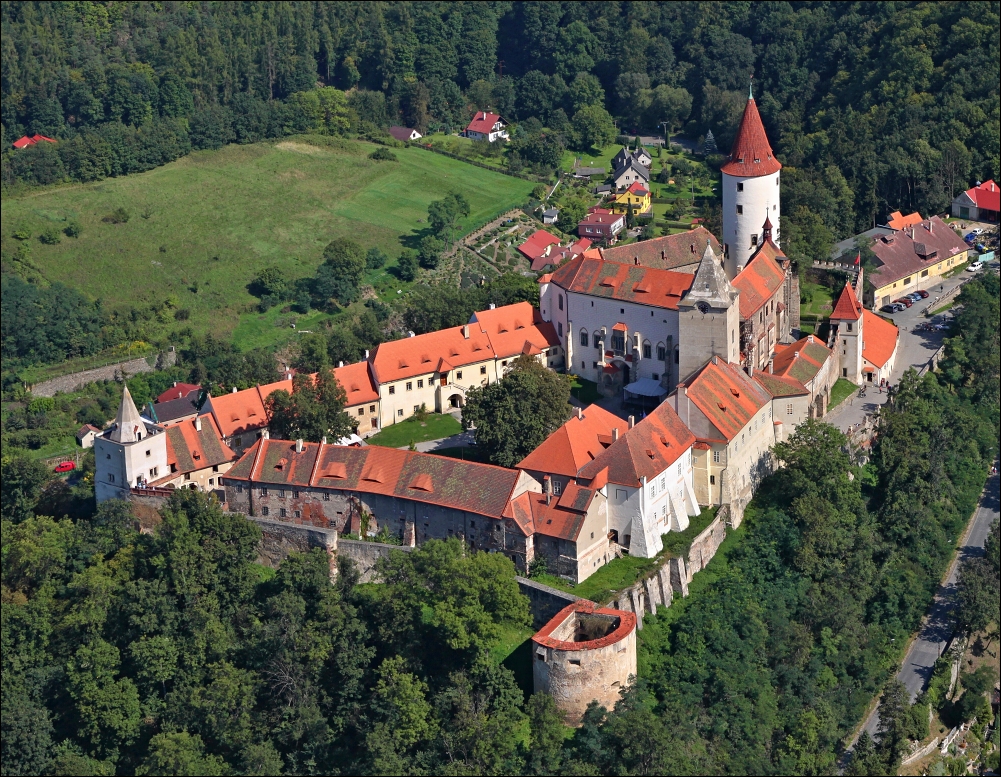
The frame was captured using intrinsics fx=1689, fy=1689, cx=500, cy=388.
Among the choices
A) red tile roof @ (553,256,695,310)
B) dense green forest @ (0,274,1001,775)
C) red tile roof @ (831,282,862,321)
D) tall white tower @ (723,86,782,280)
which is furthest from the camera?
tall white tower @ (723,86,782,280)

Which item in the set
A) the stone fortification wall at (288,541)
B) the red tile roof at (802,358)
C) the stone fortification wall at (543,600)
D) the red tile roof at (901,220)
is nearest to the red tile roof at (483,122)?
the red tile roof at (901,220)

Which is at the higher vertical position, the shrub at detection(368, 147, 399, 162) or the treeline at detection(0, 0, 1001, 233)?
the treeline at detection(0, 0, 1001, 233)

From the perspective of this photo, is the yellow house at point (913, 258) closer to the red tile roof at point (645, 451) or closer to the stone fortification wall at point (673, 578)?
the red tile roof at point (645, 451)

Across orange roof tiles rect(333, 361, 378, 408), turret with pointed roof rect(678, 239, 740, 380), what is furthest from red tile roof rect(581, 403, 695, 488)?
orange roof tiles rect(333, 361, 378, 408)

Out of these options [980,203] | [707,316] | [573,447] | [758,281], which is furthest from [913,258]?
[573,447]

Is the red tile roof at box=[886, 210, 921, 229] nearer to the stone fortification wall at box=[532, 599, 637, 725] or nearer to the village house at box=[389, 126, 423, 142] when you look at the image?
the village house at box=[389, 126, 423, 142]

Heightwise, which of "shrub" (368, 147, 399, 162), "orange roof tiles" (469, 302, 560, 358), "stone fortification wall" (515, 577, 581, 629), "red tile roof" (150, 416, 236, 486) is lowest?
"shrub" (368, 147, 399, 162)

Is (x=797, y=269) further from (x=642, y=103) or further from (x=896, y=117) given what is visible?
(x=642, y=103)
